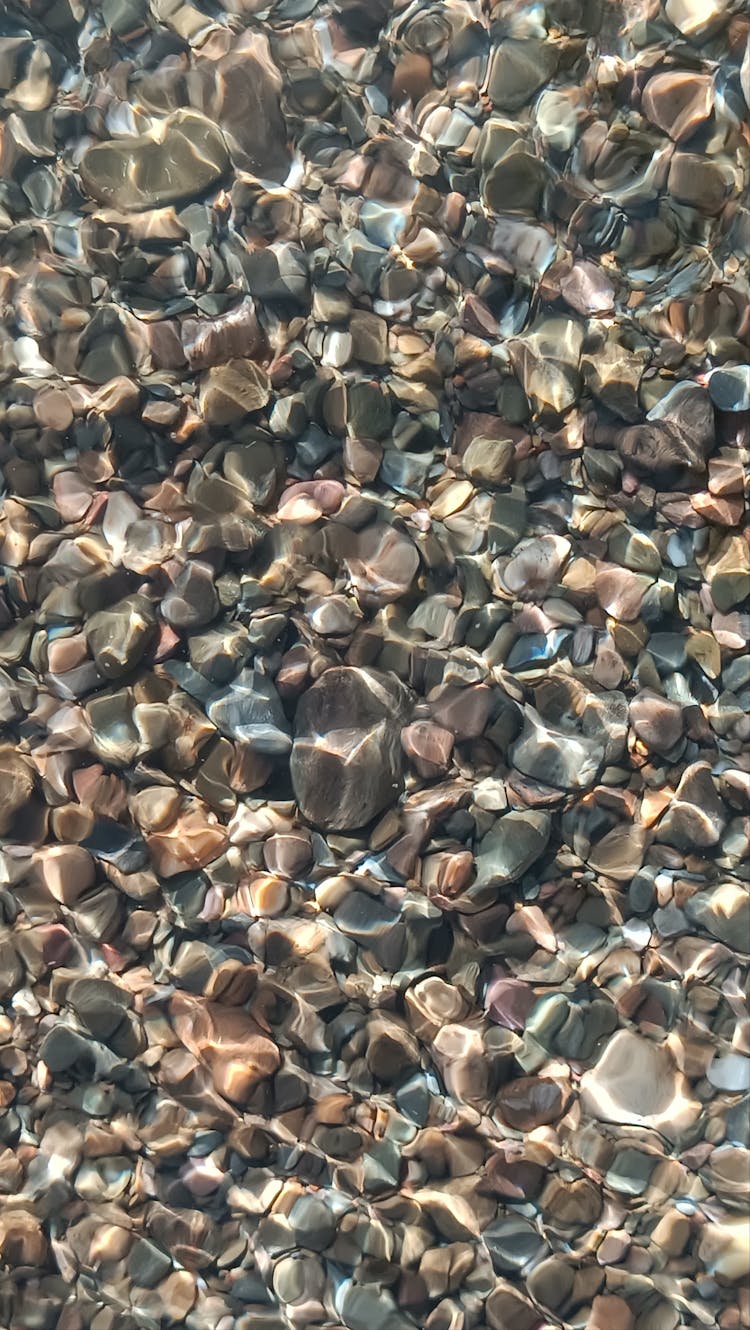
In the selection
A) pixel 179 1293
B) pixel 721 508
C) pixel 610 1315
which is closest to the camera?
pixel 610 1315

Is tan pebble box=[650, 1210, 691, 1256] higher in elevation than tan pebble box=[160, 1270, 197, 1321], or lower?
higher

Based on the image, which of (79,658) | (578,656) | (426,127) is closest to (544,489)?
(578,656)

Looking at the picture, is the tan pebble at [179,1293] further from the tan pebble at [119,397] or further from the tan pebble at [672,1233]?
the tan pebble at [119,397]

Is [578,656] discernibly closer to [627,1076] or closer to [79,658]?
[627,1076]

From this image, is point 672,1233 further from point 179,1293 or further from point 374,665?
point 374,665

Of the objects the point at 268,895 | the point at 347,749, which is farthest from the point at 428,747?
the point at 268,895

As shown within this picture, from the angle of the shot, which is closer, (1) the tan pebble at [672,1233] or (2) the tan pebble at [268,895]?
(1) the tan pebble at [672,1233]

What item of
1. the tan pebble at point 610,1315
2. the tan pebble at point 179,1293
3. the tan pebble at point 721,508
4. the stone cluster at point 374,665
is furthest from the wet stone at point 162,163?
the tan pebble at point 610,1315

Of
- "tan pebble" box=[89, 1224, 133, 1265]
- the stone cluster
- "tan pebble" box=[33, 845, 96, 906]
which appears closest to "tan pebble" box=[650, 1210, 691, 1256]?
the stone cluster

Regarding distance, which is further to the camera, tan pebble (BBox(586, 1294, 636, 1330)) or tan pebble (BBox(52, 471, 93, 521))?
tan pebble (BBox(52, 471, 93, 521))

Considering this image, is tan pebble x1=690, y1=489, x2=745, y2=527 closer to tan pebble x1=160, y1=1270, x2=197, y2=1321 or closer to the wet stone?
the wet stone
